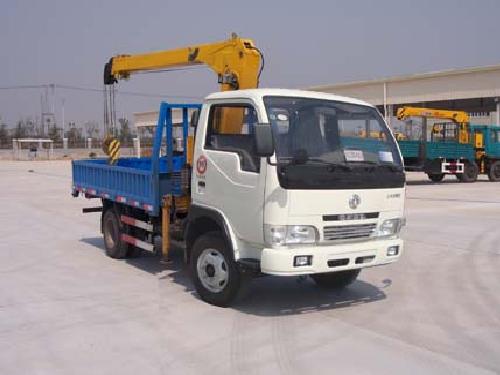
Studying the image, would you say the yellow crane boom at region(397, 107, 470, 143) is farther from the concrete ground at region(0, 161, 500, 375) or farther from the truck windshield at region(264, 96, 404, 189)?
the truck windshield at region(264, 96, 404, 189)

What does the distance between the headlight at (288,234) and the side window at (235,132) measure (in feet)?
2.11

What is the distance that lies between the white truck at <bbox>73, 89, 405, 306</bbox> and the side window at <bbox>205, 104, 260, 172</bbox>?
0.01 meters

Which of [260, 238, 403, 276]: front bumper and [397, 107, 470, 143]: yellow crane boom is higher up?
[397, 107, 470, 143]: yellow crane boom

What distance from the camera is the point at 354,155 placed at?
21.0 feet

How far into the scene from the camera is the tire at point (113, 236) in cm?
927

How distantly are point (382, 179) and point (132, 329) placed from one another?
116 inches

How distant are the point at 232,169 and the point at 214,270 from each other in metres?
1.12

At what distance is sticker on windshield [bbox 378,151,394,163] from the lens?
660 cm

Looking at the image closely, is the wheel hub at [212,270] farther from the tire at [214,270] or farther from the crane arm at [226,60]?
the crane arm at [226,60]

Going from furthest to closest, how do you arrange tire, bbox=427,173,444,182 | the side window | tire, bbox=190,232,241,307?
tire, bbox=427,173,444,182, tire, bbox=190,232,241,307, the side window

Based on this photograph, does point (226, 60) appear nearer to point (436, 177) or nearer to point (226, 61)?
point (226, 61)

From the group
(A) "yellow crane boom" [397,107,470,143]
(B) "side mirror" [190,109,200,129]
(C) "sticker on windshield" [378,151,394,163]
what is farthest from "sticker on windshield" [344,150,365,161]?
(A) "yellow crane boom" [397,107,470,143]

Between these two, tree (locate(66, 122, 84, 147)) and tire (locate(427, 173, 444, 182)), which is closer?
tire (locate(427, 173, 444, 182))

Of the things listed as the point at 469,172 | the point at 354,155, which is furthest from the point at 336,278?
the point at 469,172
